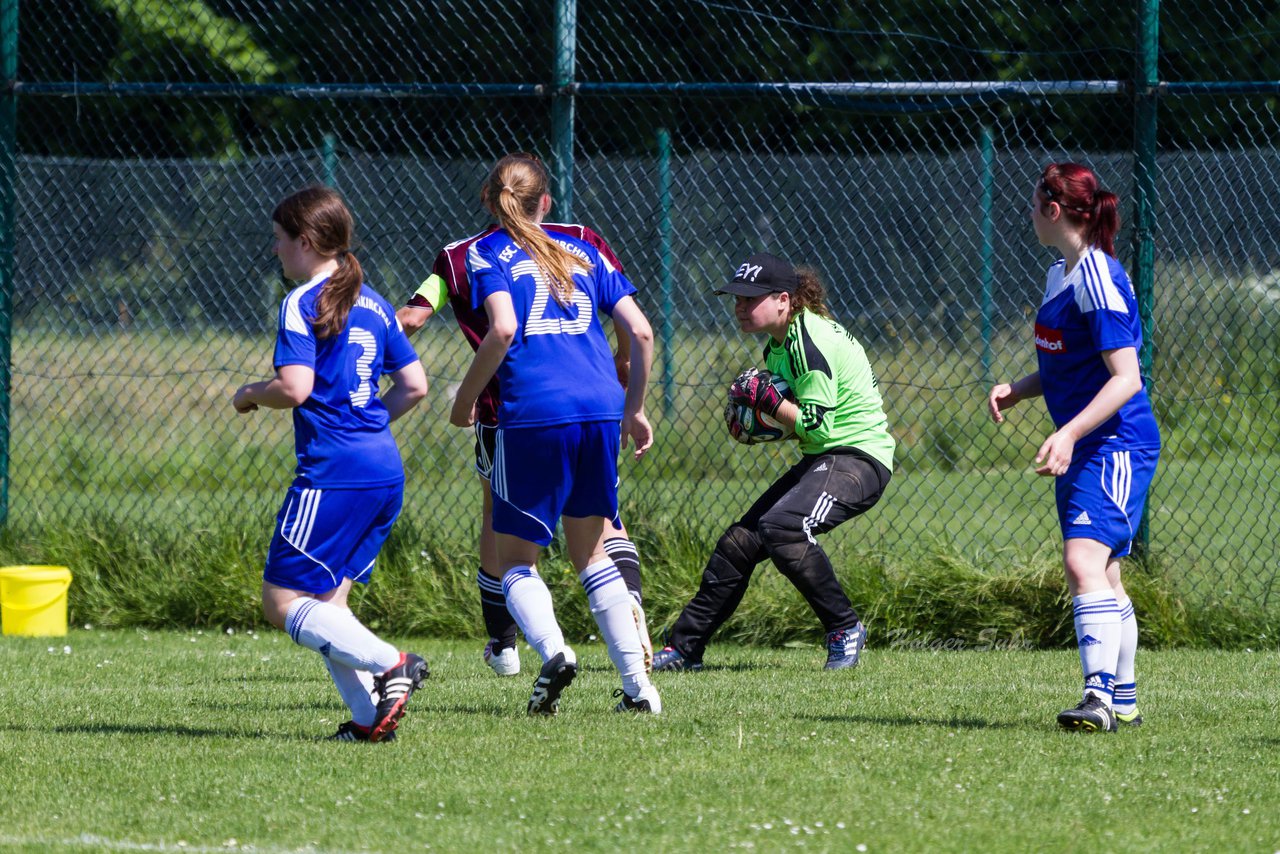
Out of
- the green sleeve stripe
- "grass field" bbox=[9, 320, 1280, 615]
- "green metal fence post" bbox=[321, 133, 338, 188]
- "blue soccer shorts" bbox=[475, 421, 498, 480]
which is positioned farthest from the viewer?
"green metal fence post" bbox=[321, 133, 338, 188]

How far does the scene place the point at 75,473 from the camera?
35.1 ft

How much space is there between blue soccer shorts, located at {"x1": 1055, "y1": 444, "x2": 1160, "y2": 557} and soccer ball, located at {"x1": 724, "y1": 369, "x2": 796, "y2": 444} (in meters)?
1.69

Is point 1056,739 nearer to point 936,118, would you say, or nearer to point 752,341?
point 752,341

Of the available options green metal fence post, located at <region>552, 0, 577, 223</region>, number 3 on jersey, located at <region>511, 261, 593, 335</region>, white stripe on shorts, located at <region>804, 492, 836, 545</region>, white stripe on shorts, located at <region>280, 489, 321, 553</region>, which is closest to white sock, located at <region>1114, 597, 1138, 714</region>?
white stripe on shorts, located at <region>804, 492, 836, 545</region>

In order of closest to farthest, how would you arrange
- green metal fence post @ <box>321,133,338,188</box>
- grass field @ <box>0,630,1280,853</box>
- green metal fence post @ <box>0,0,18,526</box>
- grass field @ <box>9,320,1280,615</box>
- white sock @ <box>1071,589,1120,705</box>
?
grass field @ <box>0,630,1280,853</box> → white sock @ <box>1071,589,1120,705</box> → grass field @ <box>9,320,1280,615</box> → green metal fence post @ <box>0,0,18,526</box> → green metal fence post @ <box>321,133,338,188</box>

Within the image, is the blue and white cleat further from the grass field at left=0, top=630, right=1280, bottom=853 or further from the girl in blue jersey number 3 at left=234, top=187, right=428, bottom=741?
the girl in blue jersey number 3 at left=234, top=187, right=428, bottom=741

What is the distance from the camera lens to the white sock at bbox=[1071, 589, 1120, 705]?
15.8 ft

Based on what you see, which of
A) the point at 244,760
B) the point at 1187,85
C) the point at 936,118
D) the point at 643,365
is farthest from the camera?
the point at 936,118

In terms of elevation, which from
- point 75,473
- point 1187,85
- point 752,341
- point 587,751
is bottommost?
point 75,473

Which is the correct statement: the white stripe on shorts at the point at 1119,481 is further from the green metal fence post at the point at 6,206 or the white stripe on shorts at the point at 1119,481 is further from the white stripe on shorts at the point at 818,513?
the green metal fence post at the point at 6,206

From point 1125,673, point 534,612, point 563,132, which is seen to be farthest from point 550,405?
→ point 563,132

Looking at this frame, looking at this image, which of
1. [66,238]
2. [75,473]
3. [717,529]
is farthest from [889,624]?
[75,473]

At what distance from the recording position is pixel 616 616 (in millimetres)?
5035

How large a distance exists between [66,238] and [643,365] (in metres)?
5.26
